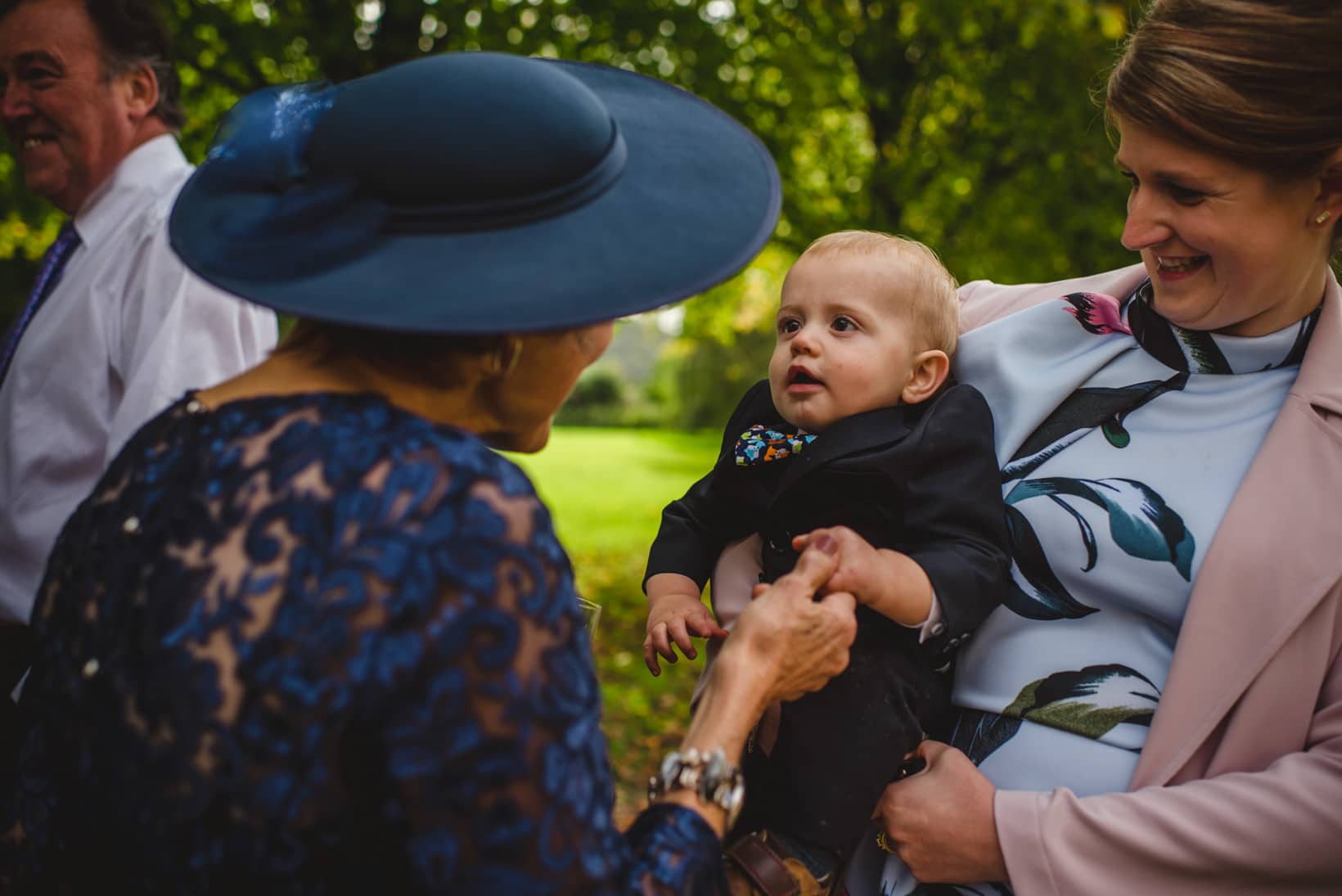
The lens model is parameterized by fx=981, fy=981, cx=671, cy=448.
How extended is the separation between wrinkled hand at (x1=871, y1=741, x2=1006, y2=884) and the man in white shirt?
2.31 meters

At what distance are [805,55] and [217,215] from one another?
7.78 metres

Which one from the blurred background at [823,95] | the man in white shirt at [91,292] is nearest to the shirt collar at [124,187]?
the man in white shirt at [91,292]

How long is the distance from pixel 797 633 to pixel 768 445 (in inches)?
24.3

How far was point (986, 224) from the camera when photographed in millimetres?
8953

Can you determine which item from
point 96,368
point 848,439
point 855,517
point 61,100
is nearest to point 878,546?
point 855,517

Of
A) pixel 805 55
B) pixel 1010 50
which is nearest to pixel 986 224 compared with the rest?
pixel 1010 50

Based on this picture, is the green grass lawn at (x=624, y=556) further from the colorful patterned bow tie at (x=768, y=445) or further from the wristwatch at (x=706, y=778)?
the wristwatch at (x=706, y=778)

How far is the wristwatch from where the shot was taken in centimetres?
148

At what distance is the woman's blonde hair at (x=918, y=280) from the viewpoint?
7.24 ft

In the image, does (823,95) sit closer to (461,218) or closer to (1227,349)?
(1227,349)

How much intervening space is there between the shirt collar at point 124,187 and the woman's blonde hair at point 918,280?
240 centimetres

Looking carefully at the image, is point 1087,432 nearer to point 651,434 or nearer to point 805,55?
point 805,55

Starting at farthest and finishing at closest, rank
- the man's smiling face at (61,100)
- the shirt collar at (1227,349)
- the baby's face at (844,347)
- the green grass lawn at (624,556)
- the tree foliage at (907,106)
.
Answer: the green grass lawn at (624,556) < the tree foliage at (907,106) < the man's smiling face at (61,100) < the baby's face at (844,347) < the shirt collar at (1227,349)

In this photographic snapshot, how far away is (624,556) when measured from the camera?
46.3 feet
